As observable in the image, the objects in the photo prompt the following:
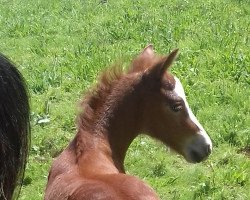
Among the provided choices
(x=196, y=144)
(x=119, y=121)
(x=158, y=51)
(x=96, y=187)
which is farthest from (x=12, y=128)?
(x=158, y=51)

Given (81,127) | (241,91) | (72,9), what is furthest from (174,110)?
(72,9)

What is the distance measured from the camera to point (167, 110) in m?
3.72

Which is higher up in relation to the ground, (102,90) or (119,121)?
(102,90)

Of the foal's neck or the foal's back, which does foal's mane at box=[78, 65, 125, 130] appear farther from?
the foal's back

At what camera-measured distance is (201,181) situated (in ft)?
15.1

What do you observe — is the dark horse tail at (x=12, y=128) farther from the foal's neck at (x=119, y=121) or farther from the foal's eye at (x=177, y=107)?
the foal's eye at (x=177, y=107)

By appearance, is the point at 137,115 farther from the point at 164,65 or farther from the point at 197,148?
the point at 197,148

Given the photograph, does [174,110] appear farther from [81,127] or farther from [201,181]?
[201,181]

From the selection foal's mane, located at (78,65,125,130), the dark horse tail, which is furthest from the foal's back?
the dark horse tail

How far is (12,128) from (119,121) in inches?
101

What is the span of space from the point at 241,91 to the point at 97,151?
9.52 ft

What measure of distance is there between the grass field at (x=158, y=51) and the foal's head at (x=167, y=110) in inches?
8.7

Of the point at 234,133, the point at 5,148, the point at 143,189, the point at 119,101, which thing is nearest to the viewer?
the point at 5,148

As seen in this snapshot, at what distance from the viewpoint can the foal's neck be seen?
360 cm
